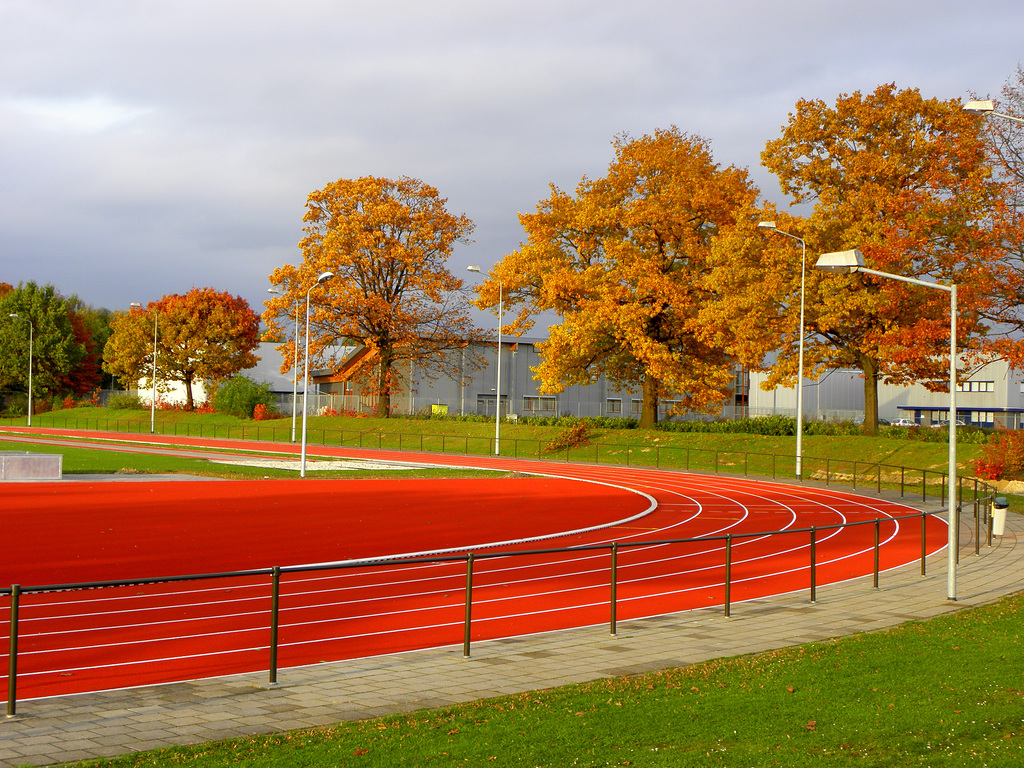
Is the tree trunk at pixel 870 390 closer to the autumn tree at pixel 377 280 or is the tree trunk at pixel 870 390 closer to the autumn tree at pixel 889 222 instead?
the autumn tree at pixel 889 222

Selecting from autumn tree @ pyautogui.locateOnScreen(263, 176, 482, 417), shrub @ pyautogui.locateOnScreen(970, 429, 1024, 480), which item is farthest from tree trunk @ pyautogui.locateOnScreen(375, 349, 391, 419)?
shrub @ pyautogui.locateOnScreen(970, 429, 1024, 480)

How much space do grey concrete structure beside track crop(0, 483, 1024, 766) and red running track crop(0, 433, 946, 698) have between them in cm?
65

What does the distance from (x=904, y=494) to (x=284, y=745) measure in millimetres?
28605

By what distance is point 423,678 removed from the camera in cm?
840

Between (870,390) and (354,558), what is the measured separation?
29.3 meters

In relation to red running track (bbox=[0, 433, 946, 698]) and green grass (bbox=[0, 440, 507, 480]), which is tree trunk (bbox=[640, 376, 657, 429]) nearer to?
green grass (bbox=[0, 440, 507, 480])

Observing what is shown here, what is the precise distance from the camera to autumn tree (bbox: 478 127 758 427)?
43844mm

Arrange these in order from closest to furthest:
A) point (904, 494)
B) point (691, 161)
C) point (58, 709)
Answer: point (58, 709) < point (904, 494) < point (691, 161)

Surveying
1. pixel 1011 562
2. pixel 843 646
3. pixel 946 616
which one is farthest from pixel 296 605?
pixel 1011 562

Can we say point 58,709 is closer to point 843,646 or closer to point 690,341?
point 843,646

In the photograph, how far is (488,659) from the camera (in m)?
9.18

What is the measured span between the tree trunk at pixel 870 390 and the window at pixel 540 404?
91.6 ft

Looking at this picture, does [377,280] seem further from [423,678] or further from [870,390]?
[423,678]

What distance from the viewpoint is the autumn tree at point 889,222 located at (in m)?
33.7
